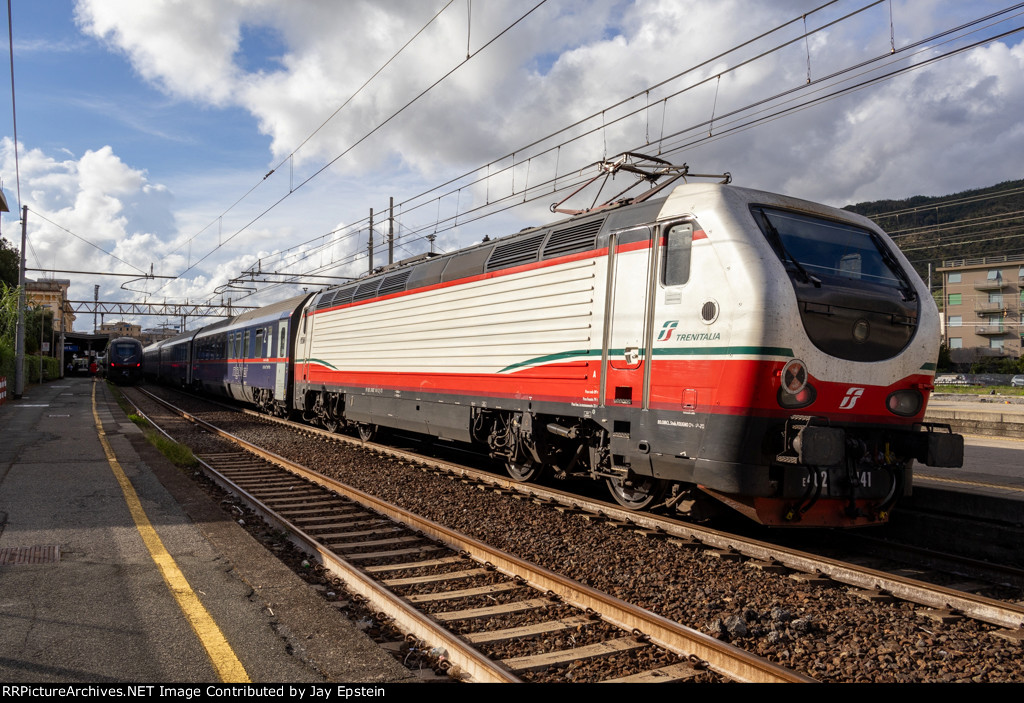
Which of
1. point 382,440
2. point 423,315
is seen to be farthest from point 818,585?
point 382,440

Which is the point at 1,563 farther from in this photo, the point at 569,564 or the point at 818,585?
the point at 818,585

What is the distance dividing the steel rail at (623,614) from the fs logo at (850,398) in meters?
2.94

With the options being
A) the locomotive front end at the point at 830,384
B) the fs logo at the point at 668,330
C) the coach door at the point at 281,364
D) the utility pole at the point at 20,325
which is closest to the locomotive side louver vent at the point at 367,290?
the coach door at the point at 281,364

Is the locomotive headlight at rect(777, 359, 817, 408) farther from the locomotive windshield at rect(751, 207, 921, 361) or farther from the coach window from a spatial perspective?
the coach window

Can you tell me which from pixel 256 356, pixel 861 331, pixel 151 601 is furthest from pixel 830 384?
pixel 256 356

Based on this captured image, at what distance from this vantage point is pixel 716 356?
629cm

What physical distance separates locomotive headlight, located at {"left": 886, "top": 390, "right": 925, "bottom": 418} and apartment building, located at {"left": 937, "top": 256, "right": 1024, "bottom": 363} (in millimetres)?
68577

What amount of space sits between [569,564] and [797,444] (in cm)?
213

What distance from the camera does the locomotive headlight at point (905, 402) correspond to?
264 inches

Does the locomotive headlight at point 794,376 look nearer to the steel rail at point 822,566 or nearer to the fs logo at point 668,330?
the fs logo at point 668,330

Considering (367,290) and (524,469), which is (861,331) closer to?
(524,469)

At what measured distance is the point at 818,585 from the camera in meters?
5.59

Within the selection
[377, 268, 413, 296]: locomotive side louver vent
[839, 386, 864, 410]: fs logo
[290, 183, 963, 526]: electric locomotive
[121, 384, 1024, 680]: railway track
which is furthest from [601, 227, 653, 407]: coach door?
[377, 268, 413, 296]: locomotive side louver vent

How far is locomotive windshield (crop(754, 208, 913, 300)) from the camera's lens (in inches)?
258
